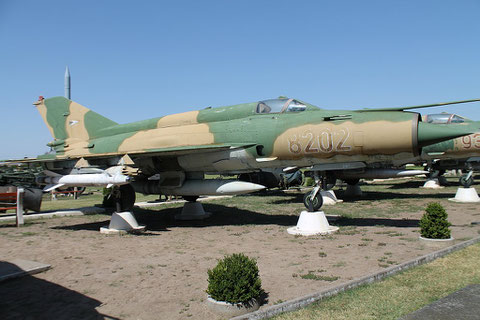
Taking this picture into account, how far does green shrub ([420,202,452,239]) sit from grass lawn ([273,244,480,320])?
5.43ft

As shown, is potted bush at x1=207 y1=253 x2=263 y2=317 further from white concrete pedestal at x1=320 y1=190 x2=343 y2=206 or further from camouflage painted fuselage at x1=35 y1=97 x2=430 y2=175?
white concrete pedestal at x1=320 y1=190 x2=343 y2=206

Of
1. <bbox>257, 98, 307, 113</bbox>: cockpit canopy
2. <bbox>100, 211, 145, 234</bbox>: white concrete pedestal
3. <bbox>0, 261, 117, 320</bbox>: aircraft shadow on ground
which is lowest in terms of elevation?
<bbox>100, 211, 145, 234</bbox>: white concrete pedestal

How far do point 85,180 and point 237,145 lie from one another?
5.03 metres

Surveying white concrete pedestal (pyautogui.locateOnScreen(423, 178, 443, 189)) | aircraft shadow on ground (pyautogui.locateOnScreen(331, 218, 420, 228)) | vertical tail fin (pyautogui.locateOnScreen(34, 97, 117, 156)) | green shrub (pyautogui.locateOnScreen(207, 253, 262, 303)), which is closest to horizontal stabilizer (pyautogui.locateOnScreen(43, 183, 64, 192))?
vertical tail fin (pyautogui.locateOnScreen(34, 97, 117, 156))

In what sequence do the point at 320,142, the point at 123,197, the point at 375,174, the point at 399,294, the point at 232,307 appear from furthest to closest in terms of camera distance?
1. the point at 375,174
2. the point at 123,197
3. the point at 320,142
4. the point at 399,294
5. the point at 232,307

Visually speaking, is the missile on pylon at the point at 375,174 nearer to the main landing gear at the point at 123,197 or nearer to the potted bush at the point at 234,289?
the main landing gear at the point at 123,197

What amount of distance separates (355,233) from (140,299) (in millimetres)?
6986

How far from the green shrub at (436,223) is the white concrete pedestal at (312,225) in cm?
264

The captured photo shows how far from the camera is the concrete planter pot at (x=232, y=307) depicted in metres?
4.89

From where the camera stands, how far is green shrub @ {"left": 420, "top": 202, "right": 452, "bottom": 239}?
8602mm

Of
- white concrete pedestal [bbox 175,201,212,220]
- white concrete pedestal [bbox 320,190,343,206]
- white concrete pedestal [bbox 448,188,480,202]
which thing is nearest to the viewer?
white concrete pedestal [bbox 175,201,212,220]

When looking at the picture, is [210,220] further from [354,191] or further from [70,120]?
[354,191]

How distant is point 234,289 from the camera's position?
16.3 feet

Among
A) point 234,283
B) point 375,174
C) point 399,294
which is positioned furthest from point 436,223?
point 375,174
